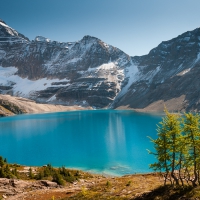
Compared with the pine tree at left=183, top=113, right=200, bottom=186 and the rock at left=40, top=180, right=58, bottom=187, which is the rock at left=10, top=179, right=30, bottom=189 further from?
the pine tree at left=183, top=113, right=200, bottom=186

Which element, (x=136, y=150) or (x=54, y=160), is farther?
(x=136, y=150)

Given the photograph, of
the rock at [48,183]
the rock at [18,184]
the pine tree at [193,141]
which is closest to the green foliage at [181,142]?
the pine tree at [193,141]

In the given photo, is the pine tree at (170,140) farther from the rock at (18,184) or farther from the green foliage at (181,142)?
the rock at (18,184)

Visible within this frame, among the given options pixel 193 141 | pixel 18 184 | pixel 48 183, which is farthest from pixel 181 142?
pixel 18 184

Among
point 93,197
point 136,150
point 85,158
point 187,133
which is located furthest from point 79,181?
point 136,150

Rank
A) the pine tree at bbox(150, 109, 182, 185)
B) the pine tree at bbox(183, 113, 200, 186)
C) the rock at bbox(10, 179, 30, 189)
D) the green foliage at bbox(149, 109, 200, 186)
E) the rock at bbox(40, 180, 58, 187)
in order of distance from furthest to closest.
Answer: the rock at bbox(40, 180, 58, 187)
the rock at bbox(10, 179, 30, 189)
the pine tree at bbox(150, 109, 182, 185)
the green foliage at bbox(149, 109, 200, 186)
the pine tree at bbox(183, 113, 200, 186)

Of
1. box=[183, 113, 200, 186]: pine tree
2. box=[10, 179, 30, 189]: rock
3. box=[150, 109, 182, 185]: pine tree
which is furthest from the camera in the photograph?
box=[10, 179, 30, 189]: rock

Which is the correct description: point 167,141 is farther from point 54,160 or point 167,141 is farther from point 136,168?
point 54,160

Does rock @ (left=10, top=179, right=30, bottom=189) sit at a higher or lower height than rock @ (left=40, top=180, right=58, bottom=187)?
higher

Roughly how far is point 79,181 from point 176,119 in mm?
17884

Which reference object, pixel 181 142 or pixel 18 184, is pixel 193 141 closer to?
pixel 181 142

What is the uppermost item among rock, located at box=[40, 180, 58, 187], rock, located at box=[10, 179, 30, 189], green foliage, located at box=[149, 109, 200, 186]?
green foliage, located at box=[149, 109, 200, 186]

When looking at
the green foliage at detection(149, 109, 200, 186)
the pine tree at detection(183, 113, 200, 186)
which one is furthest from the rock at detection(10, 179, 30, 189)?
the pine tree at detection(183, 113, 200, 186)

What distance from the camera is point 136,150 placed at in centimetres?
7050
